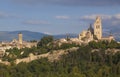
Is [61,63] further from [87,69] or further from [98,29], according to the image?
[98,29]

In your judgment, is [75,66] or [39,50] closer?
[75,66]

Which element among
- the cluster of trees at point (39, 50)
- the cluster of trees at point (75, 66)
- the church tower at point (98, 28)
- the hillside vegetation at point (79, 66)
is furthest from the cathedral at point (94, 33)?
the cluster of trees at point (75, 66)

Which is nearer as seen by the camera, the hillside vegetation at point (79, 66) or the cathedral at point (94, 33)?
the hillside vegetation at point (79, 66)

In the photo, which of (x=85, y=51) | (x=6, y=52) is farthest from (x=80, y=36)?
(x=85, y=51)

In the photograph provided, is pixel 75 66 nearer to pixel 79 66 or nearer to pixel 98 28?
pixel 79 66

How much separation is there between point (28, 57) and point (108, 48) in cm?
1201

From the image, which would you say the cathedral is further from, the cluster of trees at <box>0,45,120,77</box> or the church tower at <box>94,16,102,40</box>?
the cluster of trees at <box>0,45,120,77</box>

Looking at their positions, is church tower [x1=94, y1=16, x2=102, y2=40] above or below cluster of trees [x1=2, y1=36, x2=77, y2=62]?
above

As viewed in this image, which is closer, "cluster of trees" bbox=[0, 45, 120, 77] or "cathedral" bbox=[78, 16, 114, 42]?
"cluster of trees" bbox=[0, 45, 120, 77]

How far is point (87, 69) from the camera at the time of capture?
181 feet

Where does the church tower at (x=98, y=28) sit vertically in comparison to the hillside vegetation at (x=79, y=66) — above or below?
above

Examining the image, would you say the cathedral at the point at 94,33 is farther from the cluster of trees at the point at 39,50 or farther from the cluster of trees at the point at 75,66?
the cluster of trees at the point at 75,66

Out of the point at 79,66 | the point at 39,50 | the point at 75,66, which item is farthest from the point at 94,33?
the point at 75,66

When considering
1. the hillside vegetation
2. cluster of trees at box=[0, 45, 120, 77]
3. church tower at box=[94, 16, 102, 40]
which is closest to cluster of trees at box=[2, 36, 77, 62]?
the hillside vegetation
